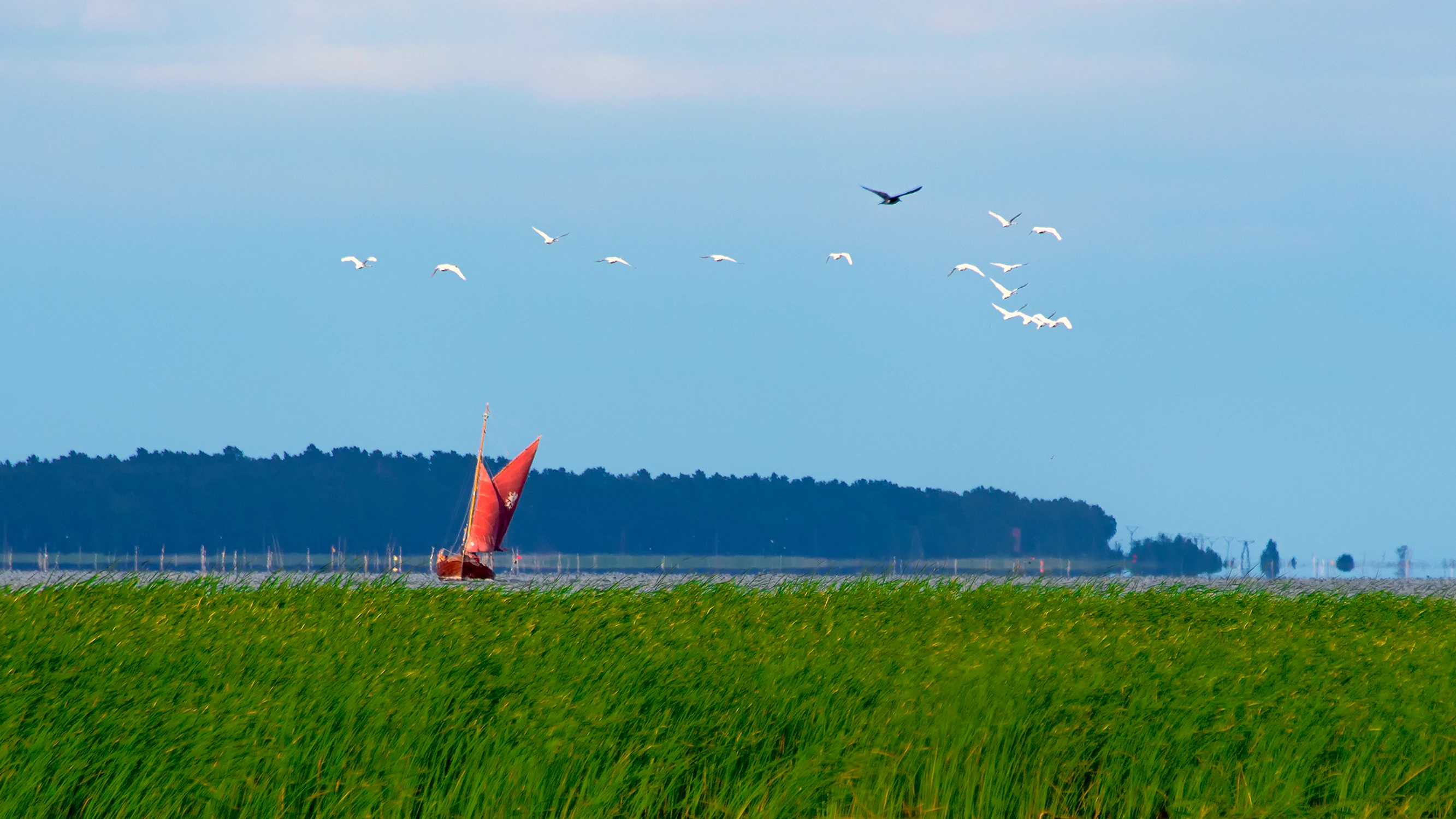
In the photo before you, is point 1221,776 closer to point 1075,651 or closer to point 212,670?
point 1075,651

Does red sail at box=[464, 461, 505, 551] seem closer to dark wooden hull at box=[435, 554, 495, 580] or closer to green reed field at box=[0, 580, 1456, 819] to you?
dark wooden hull at box=[435, 554, 495, 580]

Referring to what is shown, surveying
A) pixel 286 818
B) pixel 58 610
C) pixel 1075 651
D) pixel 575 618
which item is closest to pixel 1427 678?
pixel 1075 651

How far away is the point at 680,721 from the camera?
45.9 ft

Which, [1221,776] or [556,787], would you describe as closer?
[556,787]

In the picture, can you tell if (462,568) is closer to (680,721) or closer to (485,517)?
(485,517)

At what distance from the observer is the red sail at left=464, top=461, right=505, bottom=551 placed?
274 feet

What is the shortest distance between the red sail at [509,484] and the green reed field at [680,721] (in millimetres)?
64218

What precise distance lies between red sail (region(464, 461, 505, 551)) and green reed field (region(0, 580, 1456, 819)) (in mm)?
64717

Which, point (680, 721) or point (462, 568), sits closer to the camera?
point (680, 721)

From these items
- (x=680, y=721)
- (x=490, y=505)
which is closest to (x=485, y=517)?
(x=490, y=505)

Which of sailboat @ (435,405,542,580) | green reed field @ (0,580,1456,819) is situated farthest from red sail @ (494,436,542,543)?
green reed field @ (0,580,1456,819)

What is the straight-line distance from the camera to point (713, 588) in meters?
25.8

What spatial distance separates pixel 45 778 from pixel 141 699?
1.53m

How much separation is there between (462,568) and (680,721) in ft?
238
